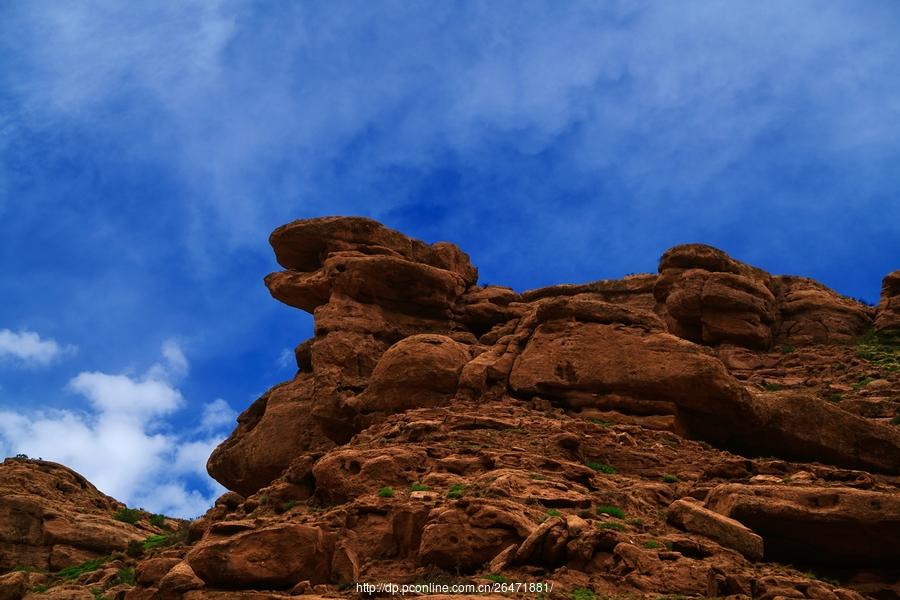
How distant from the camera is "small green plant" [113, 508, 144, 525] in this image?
139 ft

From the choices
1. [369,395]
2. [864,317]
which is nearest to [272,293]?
[369,395]

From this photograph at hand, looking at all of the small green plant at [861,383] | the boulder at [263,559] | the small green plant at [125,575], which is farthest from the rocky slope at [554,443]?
the small green plant at [125,575]

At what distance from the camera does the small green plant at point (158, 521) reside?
45.5m

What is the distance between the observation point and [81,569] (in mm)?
34094

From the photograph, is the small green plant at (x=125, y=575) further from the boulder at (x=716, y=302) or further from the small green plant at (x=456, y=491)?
the boulder at (x=716, y=302)

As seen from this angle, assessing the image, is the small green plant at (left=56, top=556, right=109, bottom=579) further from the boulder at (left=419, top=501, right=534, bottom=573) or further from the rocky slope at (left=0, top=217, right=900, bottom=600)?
the boulder at (left=419, top=501, right=534, bottom=573)

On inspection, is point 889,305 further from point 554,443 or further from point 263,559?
point 263,559

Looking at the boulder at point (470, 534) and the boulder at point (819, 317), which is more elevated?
the boulder at point (819, 317)

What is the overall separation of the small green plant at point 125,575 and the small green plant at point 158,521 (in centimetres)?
1574

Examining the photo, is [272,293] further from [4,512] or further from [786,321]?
[786,321]

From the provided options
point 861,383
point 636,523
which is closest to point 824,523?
point 636,523

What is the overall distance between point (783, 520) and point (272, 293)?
97.4 ft

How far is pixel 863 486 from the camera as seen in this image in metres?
23.8

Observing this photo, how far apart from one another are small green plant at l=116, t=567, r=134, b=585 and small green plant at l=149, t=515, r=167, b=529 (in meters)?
A: 15.7
